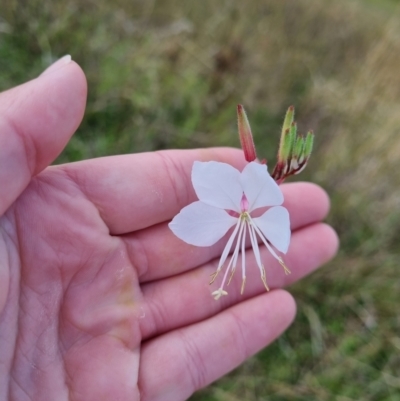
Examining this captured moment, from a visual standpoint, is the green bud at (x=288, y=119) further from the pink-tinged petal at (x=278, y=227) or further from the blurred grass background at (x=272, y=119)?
the blurred grass background at (x=272, y=119)

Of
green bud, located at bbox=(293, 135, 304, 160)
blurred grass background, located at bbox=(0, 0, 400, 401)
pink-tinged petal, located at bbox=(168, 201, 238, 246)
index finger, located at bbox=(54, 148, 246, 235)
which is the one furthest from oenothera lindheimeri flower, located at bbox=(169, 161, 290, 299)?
blurred grass background, located at bbox=(0, 0, 400, 401)

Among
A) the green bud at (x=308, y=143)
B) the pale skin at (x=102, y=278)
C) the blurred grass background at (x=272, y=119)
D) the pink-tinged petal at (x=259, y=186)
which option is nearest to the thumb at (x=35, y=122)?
the pale skin at (x=102, y=278)

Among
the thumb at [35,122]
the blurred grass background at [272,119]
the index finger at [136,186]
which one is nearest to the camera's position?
the thumb at [35,122]

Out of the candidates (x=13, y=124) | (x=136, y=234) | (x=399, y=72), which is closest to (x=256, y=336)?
(x=136, y=234)

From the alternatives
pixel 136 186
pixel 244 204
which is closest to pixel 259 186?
pixel 244 204

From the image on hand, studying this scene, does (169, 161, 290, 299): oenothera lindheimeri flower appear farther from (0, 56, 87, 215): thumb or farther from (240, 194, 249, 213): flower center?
(0, 56, 87, 215): thumb

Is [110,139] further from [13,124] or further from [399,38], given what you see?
[399,38]
